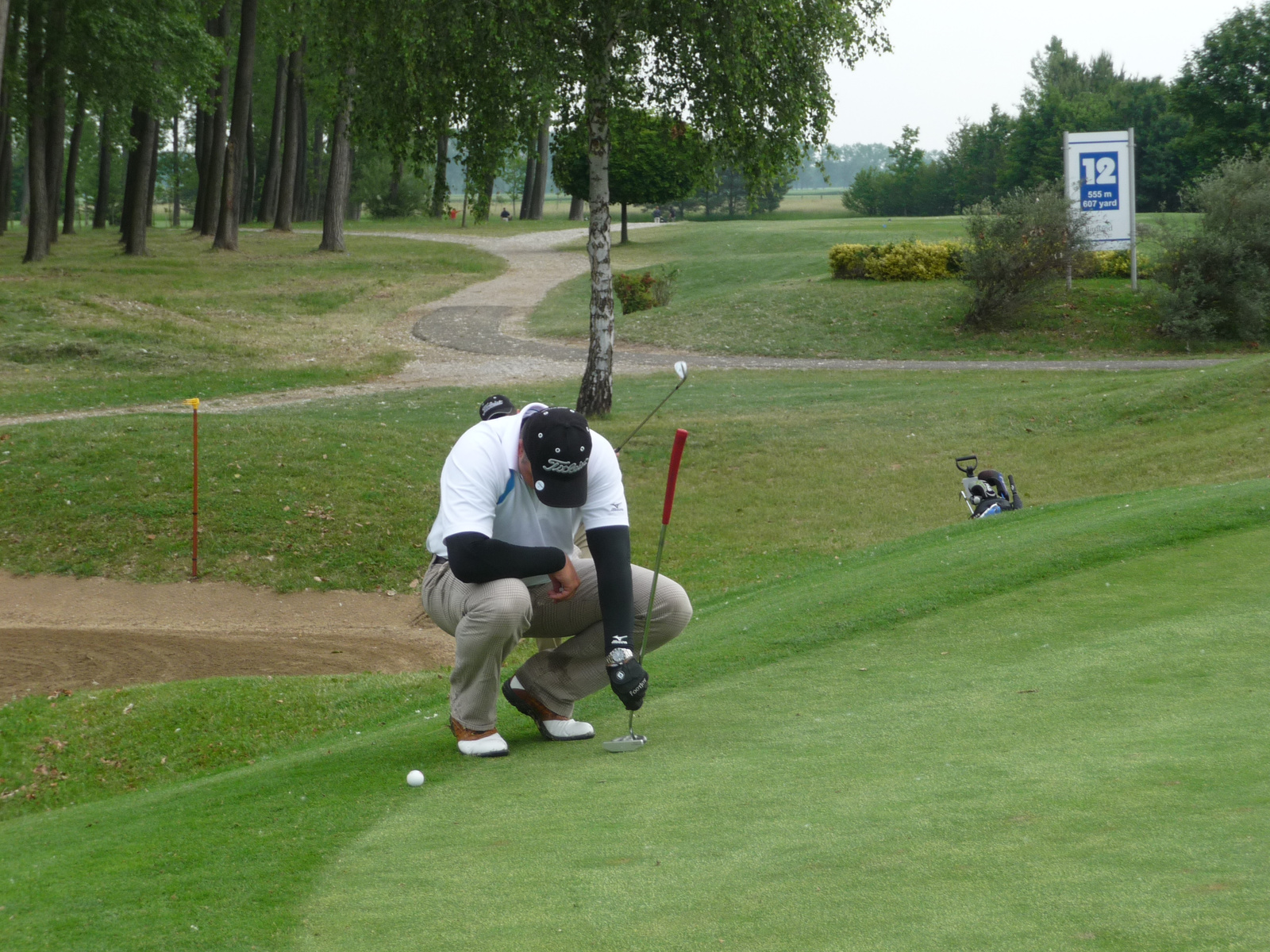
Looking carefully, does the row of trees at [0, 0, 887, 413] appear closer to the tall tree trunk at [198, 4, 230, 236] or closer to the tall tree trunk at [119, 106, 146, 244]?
the tall tree trunk at [119, 106, 146, 244]

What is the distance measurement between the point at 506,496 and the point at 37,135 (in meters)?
39.5

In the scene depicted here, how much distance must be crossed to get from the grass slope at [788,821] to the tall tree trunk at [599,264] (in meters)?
14.0

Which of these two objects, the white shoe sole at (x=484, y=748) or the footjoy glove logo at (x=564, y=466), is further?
the white shoe sole at (x=484, y=748)

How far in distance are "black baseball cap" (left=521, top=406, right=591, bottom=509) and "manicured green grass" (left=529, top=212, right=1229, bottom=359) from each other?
2749 cm

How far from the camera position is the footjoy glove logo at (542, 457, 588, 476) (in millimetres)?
5688

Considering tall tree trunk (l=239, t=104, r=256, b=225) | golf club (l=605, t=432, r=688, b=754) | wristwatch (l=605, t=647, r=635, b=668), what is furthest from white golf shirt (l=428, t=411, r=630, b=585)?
tall tree trunk (l=239, t=104, r=256, b=225)

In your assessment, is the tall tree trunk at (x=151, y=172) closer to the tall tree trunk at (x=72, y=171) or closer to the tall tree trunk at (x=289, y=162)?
the tall tree trunk at (x=72, y=171)

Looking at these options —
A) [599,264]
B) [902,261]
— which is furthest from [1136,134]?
[599,264]

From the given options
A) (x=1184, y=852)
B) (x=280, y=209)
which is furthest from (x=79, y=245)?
(x=1184, y=852)

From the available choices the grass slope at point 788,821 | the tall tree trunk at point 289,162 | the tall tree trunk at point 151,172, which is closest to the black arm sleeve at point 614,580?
the grass slope at point 788,821

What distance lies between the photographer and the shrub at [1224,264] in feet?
102

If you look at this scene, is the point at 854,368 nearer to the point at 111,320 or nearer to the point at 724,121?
the point at 724,121

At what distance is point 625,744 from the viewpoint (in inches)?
233

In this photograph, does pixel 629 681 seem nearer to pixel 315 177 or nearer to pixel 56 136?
pixel 56 136
